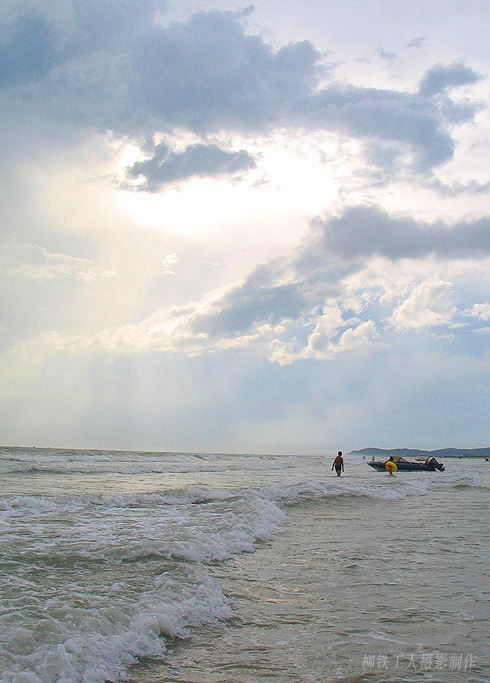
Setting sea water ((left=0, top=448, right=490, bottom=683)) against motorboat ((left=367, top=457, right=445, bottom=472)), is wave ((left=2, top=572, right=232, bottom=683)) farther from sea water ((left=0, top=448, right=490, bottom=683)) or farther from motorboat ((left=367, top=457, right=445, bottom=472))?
motorboat ((left=367, top=457, right=445, bottom=472))

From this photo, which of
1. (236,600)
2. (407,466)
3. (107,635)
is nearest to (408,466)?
(407,466)

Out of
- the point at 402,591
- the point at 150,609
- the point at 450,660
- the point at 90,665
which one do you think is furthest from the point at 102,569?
the point at 450,660

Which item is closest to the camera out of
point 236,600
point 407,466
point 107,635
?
point 107,635

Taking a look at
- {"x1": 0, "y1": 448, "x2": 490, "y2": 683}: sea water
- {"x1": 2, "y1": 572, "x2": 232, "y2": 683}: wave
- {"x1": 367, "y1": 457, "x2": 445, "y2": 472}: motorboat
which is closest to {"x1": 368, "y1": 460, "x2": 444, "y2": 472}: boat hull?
{"x1": 367, "y1": 457, "x2": 445, "y2": 472}: motorboat

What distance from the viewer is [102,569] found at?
791cm

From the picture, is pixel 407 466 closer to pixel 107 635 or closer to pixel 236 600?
pixel 236 600

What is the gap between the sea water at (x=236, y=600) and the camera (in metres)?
4.70

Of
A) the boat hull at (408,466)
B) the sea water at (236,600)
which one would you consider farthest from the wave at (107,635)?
the boat hull at (408,466)

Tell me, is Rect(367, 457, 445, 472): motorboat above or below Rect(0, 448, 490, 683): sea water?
below

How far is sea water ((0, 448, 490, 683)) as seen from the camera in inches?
185

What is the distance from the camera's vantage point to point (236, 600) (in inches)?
275

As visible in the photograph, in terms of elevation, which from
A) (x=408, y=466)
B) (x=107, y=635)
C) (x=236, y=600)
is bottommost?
(x=408, y=466)

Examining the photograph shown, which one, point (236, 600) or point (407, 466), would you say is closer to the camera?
point (236, 600)

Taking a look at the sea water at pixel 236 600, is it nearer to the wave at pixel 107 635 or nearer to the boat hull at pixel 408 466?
the wave at pixel 107 635
